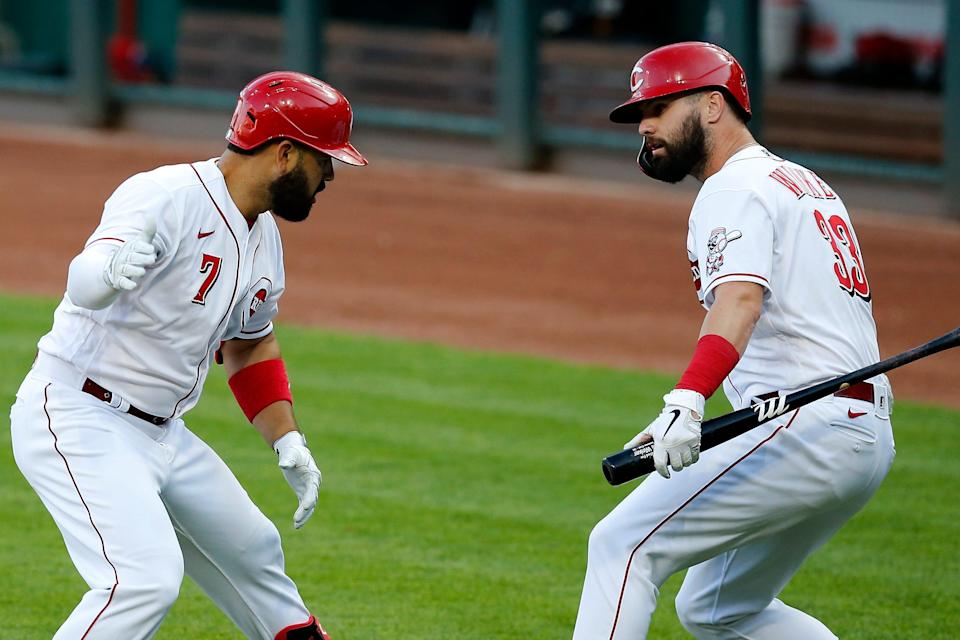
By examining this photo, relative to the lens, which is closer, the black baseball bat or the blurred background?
the black baseball bat

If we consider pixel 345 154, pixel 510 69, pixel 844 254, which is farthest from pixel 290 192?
pixel 510 69

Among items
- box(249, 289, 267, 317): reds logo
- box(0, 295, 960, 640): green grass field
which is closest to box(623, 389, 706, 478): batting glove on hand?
box(249, 289, 267, 317): reds logo

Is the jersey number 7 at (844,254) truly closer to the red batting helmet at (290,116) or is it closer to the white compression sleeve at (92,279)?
the red batting helmet at (290,116)

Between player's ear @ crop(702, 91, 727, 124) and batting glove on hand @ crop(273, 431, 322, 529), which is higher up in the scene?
player's ear @ crop(702, 91, 727, 124)

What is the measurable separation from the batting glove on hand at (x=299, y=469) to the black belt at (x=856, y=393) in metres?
1.30

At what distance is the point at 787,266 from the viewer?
147 inches

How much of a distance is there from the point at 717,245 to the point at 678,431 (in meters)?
0.50

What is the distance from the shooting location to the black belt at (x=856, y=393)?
12.5 ft

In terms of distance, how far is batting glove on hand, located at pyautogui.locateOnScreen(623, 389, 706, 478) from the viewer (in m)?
3.51

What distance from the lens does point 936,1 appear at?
1420 cm

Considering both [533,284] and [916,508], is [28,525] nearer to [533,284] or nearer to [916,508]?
[916,508]

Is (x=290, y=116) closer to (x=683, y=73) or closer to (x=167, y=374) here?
(x=167, y=374)

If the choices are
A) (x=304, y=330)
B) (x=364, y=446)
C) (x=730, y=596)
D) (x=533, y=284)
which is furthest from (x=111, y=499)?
(x=533, y=284)

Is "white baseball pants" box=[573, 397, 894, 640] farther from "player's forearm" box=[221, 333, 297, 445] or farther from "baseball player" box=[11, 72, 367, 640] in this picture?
"player's forearm" box=[221, 333, 297, 445]
